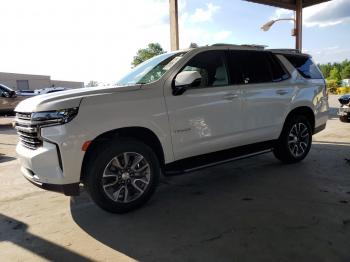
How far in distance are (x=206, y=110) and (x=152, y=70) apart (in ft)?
2.99

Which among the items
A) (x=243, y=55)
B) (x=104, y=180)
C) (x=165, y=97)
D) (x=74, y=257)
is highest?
(x=243, y=55)

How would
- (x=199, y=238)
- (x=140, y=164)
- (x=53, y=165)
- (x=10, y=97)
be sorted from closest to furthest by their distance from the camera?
(x=199, y=238), (x=53, y=165), (x=140, y=164), (x=10, y=97)

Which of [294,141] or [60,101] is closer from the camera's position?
[60,101]

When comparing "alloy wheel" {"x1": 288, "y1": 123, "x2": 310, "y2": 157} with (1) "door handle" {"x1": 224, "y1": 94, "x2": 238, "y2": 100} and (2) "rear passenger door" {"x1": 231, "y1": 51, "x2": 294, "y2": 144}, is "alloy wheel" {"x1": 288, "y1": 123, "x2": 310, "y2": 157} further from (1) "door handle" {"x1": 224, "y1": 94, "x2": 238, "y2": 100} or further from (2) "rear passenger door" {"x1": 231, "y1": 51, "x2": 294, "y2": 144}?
(1) "door handle" {"x1": 224, "y1": 94, "x2": 238, "y2": 100}

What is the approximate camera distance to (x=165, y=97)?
4.15 m

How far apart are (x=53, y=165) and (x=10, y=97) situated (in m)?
13.6

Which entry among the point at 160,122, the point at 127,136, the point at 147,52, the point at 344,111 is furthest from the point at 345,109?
the point at 147,52

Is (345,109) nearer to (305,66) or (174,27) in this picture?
(305,66)

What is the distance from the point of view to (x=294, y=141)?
19.5ft

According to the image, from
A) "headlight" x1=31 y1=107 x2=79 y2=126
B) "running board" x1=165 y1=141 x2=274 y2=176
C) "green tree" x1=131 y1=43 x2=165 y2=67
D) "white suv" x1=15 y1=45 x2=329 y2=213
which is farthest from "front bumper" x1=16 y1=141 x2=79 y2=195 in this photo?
"green tree" x1=131 y1=43 x2=165 y2=67

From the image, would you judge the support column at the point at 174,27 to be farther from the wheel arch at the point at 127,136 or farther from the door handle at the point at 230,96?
the wheel arch at the point at 127,136

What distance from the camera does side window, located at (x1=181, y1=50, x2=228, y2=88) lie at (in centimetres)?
459

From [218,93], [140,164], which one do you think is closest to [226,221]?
[140,164]

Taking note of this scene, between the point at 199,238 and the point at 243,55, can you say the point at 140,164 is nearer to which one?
the point at 199,238
